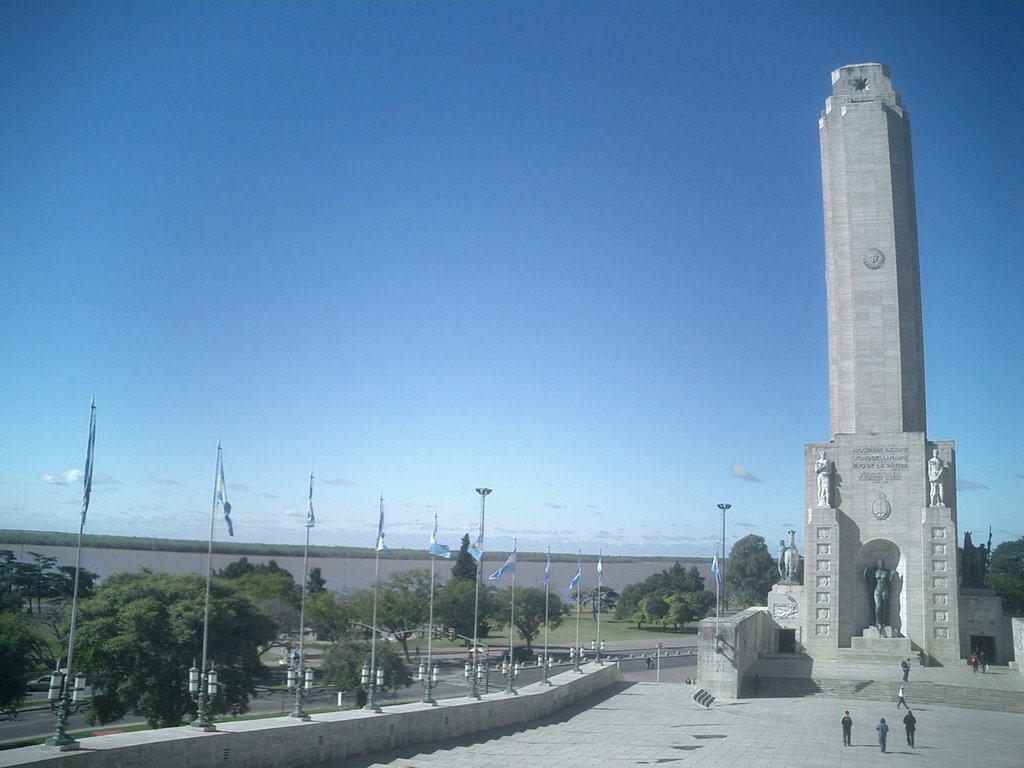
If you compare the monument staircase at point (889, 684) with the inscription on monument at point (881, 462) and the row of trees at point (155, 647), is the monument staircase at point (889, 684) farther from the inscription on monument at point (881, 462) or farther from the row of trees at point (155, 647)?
the row of trees at point (155, 647)

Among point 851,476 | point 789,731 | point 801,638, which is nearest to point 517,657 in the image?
point 801,638

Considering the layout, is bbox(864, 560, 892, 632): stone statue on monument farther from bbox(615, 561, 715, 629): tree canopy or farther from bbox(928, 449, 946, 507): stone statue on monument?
bbox(615, 561, 715, 629): tree canopy

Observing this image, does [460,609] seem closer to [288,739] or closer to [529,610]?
[529,610]

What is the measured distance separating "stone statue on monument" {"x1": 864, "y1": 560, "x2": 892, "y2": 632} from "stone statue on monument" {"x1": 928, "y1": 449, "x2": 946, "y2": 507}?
3476mm

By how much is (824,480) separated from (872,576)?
4.55 meters

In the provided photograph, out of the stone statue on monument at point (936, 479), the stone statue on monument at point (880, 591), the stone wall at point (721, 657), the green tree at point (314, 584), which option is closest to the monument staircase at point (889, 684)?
the stone wall at point (721, 657)

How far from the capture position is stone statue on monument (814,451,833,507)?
38469mm

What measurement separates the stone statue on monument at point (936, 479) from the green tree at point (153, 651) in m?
28.4

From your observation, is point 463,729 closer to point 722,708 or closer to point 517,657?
point 722,708

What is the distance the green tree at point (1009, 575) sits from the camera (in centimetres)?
5819

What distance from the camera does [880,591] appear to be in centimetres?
3688

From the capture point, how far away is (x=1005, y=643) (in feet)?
119

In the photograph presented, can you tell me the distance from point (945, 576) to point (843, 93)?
76.0ft

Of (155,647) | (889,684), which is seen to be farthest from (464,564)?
(155,647)
